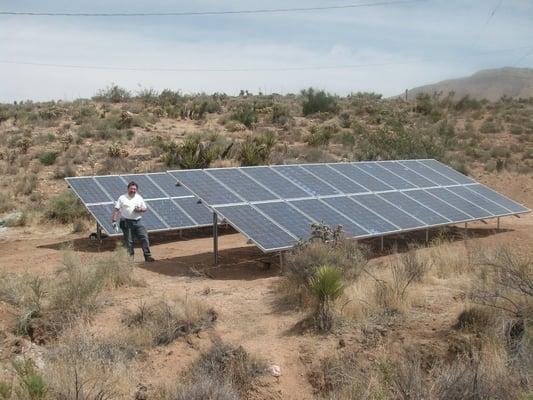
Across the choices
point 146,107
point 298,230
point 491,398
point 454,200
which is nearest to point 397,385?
point 491,398

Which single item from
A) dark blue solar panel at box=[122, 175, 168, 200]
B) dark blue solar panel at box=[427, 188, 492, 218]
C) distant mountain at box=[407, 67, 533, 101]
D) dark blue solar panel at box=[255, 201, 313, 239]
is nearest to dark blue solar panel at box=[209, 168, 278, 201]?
dark blue solar panel at box=[255, 201, 313, 239]

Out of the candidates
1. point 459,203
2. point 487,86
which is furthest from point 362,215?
point 487,86

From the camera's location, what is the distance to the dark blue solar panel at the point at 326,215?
514 inches

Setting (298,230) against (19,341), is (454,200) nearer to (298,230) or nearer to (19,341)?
(298,230)

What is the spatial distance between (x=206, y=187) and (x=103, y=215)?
127 inches

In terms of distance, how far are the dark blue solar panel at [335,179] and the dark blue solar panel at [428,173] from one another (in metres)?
3.35

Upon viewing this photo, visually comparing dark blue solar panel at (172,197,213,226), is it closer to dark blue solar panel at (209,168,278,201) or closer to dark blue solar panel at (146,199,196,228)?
dark blue solar panel at (146,199,196,228)

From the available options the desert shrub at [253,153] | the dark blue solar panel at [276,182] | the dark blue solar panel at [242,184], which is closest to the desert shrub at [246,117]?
the desert shrub at [253,153]

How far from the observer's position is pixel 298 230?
12523 millimetres

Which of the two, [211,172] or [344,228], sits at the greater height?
[211,172]

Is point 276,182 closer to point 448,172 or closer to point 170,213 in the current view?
point 170,213

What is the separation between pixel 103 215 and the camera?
1550 centimetres

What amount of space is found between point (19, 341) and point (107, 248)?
6868 millimetres

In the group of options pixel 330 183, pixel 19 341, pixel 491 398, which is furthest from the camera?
pixel 330 183
